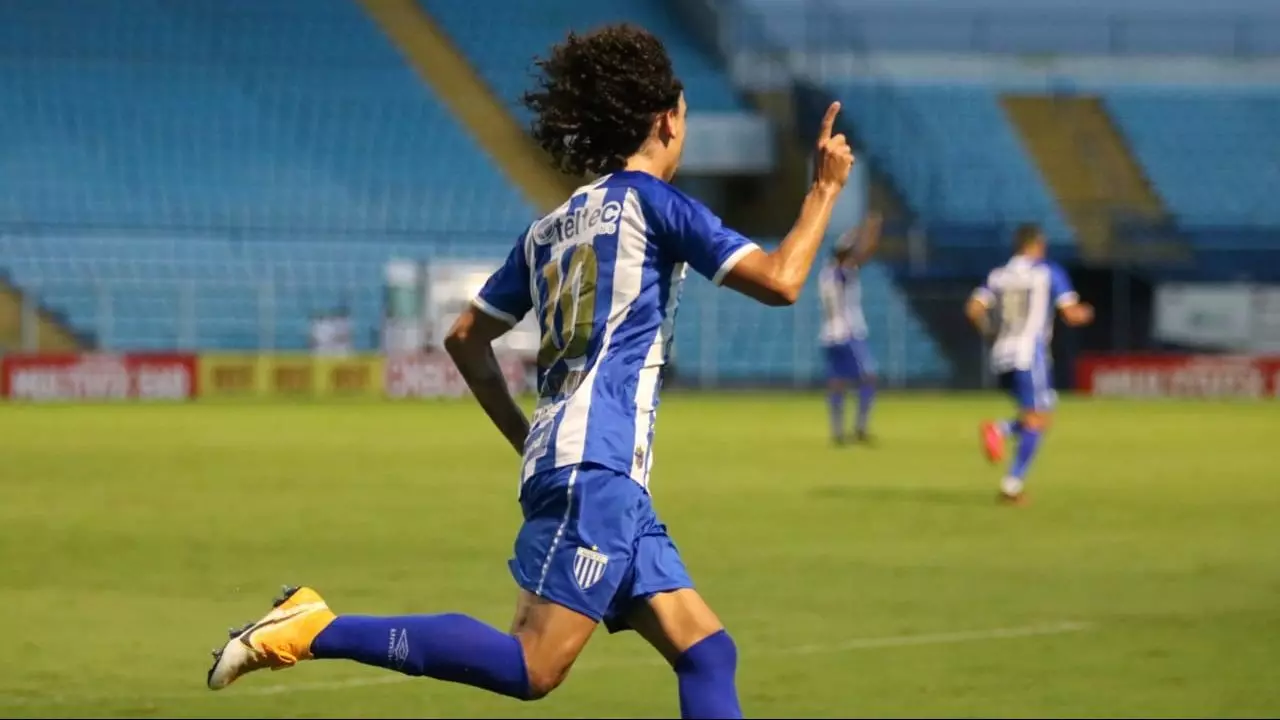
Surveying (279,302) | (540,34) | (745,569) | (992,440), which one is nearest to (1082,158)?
(540,34)

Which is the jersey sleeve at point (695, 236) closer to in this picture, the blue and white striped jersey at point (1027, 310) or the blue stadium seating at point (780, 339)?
the blue and white striped jersey at point (1027, 310)

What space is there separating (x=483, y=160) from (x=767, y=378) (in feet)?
25.1

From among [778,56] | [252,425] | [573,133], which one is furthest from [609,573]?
[778,56]

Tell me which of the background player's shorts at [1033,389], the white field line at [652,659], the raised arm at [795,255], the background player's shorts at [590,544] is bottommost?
the white field line at [652,659]

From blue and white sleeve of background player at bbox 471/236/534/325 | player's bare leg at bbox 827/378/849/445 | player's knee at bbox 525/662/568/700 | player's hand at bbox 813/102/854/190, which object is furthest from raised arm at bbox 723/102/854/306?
player's bare leg at bbox 827/378/849/445

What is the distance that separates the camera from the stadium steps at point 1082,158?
157 feet

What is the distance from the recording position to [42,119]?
43.7 meters

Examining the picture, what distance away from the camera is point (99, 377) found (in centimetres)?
3772

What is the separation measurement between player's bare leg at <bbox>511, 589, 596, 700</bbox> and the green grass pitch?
10.9 feet

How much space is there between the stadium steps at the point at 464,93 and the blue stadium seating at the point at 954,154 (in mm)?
6790

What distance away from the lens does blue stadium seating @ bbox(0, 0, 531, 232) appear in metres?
43.0

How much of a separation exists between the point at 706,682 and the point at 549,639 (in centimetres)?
44

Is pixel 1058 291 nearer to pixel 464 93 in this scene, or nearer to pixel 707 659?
pixel 707 659

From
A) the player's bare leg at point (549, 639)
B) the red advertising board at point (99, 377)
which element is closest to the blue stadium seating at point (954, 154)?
the red advertising board at point (99, 377)
